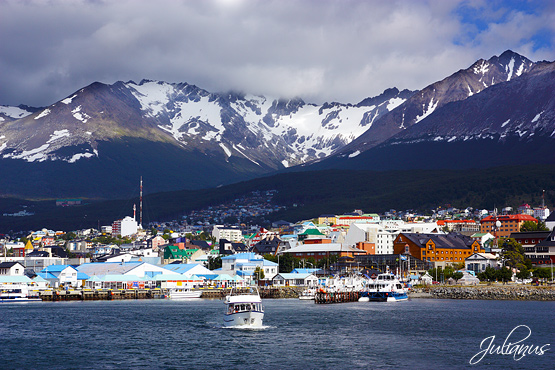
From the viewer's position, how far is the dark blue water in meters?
48.8

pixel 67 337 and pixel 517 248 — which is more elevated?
pixel 517 248

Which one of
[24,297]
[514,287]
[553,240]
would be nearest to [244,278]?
[24,297]

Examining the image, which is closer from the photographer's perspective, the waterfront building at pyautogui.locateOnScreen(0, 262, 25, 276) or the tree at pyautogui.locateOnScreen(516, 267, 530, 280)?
the tree at pyautogui.locateOnScreen(516, 267, 530, 280)

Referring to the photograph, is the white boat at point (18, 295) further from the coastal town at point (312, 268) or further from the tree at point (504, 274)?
the tree at point (504, 274)

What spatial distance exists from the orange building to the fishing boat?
43229 mm

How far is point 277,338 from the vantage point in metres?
60.2

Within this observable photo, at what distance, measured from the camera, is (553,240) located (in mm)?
144125

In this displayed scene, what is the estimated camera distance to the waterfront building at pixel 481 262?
145750 millimetres

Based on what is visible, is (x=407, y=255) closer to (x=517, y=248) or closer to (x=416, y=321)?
(x=517, y=248)

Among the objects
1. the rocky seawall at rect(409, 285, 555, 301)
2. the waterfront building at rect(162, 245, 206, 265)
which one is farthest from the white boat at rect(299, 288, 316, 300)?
the waterfront building at rect(162, 245, 206, 265)

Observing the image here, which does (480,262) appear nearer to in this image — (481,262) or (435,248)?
(481,262)

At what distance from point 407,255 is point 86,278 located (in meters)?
64.0

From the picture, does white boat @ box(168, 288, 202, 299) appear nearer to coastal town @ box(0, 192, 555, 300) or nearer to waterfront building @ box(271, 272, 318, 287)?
coastal town @ box(0, 192, 555, 300)

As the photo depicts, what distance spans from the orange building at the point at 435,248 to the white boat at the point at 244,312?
9539 centimetres
